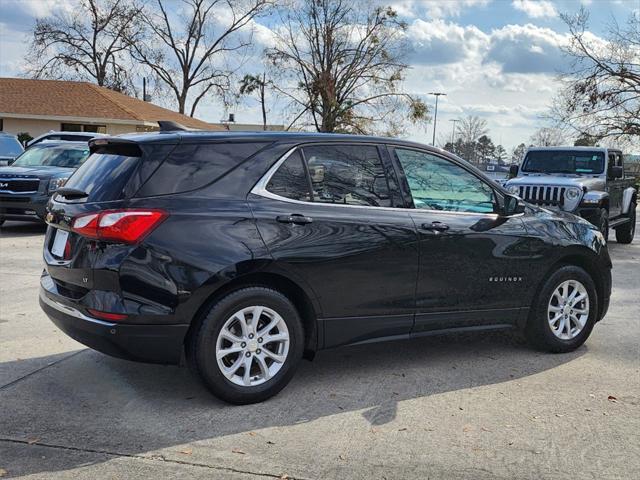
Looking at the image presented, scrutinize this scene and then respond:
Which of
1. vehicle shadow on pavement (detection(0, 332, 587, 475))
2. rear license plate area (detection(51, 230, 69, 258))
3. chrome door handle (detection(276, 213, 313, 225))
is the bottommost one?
vehicle shadow on pavement (detection(0, 332, 587, 475))

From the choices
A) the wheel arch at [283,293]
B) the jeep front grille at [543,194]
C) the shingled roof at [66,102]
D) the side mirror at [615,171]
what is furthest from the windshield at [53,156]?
the shingled roof at [66,102]

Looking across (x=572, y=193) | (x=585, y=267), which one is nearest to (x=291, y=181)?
(x=585, y=267)

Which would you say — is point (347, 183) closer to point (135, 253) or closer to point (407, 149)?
point (407, 149)

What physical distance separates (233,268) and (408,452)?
1.50m

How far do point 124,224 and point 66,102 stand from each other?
3154 cm

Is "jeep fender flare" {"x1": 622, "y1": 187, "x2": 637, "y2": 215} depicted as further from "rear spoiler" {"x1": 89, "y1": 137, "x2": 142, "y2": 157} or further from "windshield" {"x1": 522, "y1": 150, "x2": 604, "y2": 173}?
"rear spoiler" {"x1": 89, "y1": 137, "x2": 142, "y2": 157}

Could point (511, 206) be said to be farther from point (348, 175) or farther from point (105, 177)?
point (105, 177)

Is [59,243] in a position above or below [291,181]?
below

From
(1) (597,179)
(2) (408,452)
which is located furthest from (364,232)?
(1) (597,179)

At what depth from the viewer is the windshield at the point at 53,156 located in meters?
13.1

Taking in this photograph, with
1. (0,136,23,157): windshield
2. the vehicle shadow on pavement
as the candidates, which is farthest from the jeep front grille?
(0,136,23,157): windshield

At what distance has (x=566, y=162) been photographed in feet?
40.3

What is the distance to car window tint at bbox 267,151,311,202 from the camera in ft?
14.2

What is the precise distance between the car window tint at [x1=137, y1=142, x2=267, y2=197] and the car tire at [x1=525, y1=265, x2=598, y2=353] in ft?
8.94
